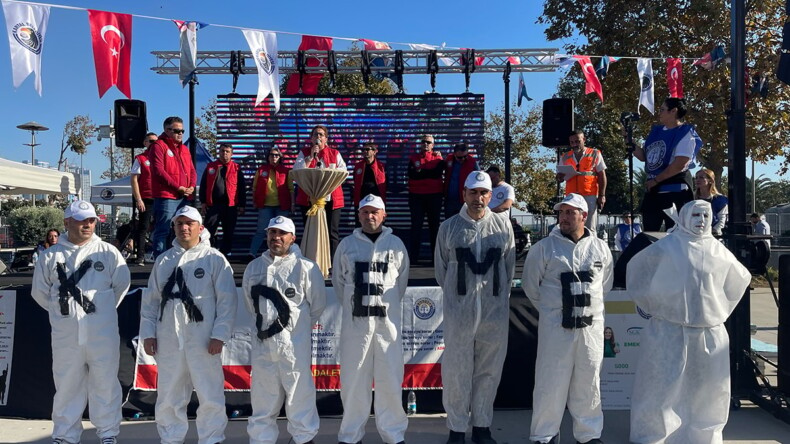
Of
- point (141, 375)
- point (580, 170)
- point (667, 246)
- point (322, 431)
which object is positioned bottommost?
point (322, 431)

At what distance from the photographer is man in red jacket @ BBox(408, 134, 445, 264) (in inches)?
292

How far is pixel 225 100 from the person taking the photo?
9.18m

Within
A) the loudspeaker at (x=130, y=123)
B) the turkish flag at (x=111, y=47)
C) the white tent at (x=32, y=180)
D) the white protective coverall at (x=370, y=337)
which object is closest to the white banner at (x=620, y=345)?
the white protective coverall at (x=370, y=337)

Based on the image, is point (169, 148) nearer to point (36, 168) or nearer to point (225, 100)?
point (225, 100)

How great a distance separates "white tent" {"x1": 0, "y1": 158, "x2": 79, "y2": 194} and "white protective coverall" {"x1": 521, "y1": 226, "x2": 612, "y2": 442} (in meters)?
7.81

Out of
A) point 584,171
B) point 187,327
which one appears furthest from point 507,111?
point 187,327

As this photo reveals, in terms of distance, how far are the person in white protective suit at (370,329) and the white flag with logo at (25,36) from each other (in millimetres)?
4273

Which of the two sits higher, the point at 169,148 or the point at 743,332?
the point at 169,148

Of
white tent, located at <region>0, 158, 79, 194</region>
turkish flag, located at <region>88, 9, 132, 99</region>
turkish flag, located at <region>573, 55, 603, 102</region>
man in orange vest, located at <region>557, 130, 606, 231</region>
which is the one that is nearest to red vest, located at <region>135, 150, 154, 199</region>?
turkish flag, located at <region>88, 9, 132, 99</region>

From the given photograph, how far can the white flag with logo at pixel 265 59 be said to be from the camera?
273 inches

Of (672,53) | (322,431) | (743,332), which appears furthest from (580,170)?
(672,53)

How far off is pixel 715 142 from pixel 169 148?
1139 cm

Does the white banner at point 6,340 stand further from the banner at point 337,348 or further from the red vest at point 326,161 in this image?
the red vest at point 326,161

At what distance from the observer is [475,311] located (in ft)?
13.0
